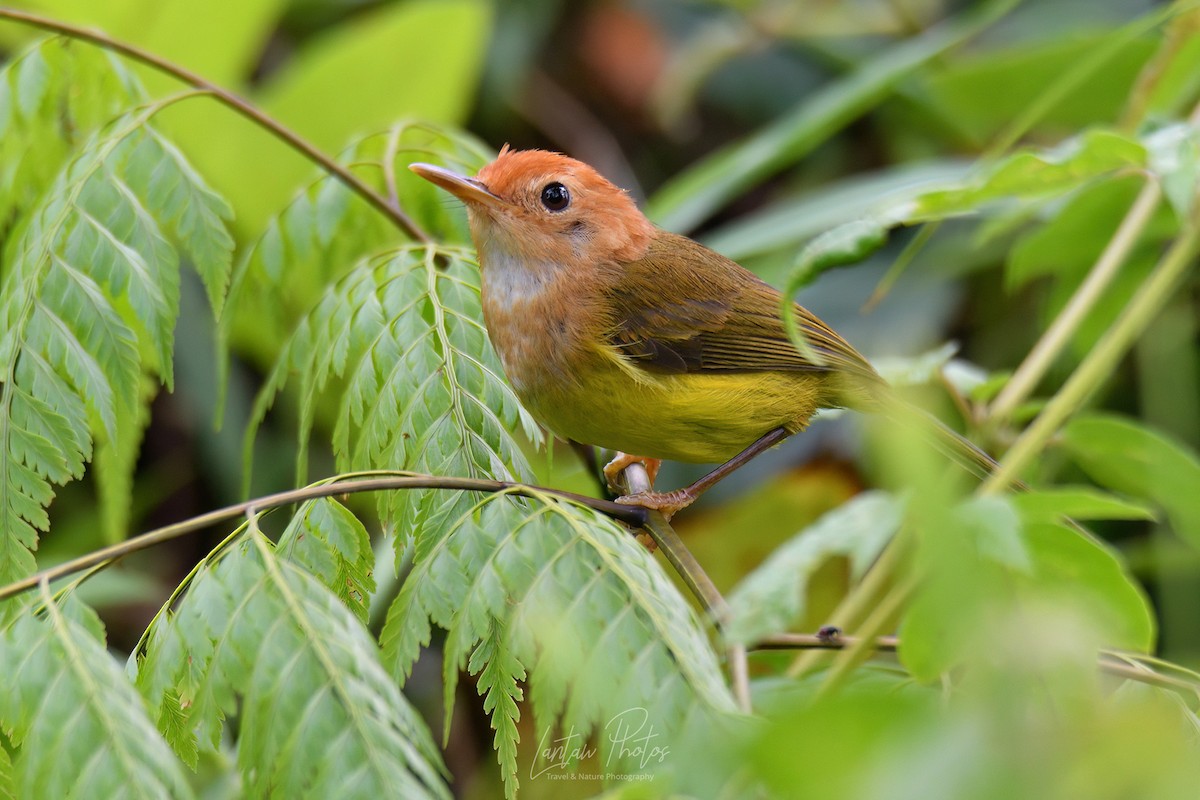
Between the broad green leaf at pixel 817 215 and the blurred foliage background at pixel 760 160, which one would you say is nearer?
the blurred foliage background at pixel 760 160

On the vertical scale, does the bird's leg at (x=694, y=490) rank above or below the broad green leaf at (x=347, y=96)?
below

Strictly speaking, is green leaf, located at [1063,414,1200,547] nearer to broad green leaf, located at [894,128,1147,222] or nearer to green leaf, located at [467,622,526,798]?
broad green leaf, located at [894,128,1147,222]

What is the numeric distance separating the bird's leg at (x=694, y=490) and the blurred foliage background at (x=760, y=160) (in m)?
0.29

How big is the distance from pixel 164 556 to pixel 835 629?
11.4 feet

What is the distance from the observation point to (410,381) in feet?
5.86

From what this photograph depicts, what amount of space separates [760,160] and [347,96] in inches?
70.9

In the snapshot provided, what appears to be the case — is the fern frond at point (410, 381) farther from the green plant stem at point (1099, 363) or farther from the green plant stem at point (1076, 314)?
the green plant stem at point (1076, 314)

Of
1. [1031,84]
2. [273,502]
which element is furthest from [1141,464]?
[1031,84]

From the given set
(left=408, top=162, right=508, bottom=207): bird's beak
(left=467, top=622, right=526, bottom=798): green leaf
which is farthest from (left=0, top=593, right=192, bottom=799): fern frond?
(left=408, top=162, right=508, bottom=207): bird's beak

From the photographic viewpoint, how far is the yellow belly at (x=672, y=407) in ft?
7.59

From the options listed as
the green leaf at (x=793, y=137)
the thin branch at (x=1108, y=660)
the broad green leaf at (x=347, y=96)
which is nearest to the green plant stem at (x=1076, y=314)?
the thin branch at (x=1108, y=660)

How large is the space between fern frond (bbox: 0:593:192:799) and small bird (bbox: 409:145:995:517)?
1.09 m

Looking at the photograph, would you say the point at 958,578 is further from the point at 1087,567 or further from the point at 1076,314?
the point at 1076,314

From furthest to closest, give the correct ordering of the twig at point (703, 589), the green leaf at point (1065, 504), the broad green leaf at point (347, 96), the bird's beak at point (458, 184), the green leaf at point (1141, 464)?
1. the broad green leaf at point (347, 96)
2. the bird's beak at point (458, 184)
3. the green leaf at point (1141, 464)
4. the twig at point (703, 589)
5. the green leaf at point (1065, 504)
